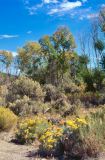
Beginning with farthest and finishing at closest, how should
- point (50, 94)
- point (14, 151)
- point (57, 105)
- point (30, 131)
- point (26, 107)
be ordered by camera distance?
point (50, 94) → point (57, 105) → point (26, 107) → point (30, 131) → point (14, 151)

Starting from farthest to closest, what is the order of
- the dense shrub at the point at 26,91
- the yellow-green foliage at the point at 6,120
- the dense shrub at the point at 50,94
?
the dense shrub at the point at 50,94
the dense shrub at the point at 26,91
the yellow-green foliage at the point at 6,120

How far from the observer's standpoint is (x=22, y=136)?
41.2 ft

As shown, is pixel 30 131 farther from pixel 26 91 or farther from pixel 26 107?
pixel 26 91

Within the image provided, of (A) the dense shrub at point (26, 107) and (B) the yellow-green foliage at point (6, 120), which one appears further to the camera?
(A) the dense shrub at point (26, 107)

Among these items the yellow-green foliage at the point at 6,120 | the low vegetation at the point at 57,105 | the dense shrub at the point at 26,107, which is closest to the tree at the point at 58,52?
the low vegetation at the point at 57,105

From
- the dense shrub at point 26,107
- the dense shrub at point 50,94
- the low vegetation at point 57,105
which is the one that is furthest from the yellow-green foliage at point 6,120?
the dense shrub at point 50,94

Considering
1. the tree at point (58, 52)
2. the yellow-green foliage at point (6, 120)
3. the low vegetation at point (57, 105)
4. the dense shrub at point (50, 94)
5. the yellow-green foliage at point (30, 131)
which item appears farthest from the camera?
the tree at point (58, 52)

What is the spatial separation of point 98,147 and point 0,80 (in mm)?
32197

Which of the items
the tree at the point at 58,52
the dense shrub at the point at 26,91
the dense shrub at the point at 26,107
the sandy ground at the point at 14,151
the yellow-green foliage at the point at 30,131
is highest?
the tree at the point at 58,52

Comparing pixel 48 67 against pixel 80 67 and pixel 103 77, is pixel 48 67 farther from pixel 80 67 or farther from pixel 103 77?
pixel 103 77

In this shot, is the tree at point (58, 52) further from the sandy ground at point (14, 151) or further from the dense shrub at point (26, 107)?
the sandy ground at point (14, 151)

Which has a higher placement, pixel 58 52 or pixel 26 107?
pixel 58 52

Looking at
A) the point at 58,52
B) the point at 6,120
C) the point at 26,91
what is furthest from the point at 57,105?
the point at 58,52

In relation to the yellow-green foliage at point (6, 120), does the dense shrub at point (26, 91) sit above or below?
above
